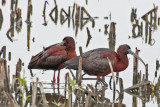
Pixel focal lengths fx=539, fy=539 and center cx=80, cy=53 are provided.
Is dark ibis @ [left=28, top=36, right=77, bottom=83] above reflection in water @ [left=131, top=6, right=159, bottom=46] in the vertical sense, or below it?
below

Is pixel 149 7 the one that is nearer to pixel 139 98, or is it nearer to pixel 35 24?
pixel 35 24

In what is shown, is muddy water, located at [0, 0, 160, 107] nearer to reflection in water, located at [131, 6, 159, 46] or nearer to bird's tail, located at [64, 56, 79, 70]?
reflection in water, located at [131, 6, 159, 46]

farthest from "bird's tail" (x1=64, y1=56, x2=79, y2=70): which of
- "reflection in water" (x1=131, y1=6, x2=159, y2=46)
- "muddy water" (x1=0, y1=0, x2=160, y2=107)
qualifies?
"reflection in water" (x1=131, y1=6, x2=159, y2=46)

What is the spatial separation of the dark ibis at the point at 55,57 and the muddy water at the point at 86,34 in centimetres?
27

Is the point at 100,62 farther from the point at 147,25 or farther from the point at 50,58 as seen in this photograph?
the point at 147,25

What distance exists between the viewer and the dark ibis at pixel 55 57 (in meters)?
10.2

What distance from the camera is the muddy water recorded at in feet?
39.3

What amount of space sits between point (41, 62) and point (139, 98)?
2277 millimetres

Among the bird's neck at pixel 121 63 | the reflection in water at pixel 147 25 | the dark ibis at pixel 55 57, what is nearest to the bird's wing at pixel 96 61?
the bird's neck at pixel 121 63

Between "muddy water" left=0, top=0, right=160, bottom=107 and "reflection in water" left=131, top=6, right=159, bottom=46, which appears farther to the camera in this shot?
"reflection in water" left=131, top=6, right=159, bottom=46

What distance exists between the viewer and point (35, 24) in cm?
1616

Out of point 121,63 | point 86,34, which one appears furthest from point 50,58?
point 86,34

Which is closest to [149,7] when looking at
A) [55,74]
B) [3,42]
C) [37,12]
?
[37,12]

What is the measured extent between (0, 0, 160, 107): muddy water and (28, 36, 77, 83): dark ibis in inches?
10.6
